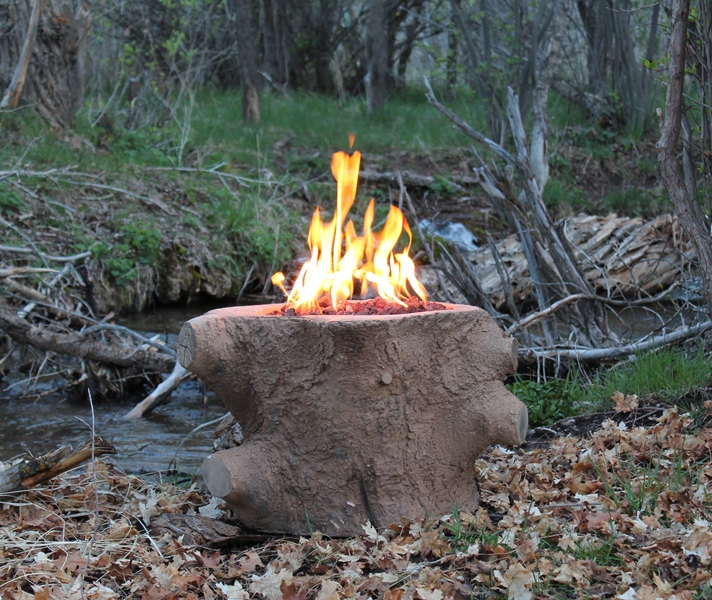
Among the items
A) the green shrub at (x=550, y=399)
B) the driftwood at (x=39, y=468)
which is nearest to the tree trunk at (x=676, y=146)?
the green shrub at (x=550, y=399)

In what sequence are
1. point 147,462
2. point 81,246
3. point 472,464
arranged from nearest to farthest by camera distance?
point 472,464, point 147,462, point 81,246

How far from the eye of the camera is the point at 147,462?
4668mm

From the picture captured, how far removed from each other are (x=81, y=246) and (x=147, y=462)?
329 centimetres

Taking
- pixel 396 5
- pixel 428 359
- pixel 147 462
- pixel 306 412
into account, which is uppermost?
pixel 396 5

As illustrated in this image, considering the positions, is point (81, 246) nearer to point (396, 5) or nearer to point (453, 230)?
point (453, 230)

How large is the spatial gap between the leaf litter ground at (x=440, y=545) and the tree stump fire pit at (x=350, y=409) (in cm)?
13

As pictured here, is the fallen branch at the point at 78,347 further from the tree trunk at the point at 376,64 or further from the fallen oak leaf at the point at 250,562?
the tree trunk at the point at 376,64

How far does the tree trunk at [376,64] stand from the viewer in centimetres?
1377

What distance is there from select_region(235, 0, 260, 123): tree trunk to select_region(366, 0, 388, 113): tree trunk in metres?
2.18

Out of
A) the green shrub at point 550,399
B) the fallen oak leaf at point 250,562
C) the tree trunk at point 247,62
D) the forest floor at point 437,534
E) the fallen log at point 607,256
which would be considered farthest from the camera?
the tree trunk at point 247,62

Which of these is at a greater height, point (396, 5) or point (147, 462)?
point (396, 5)

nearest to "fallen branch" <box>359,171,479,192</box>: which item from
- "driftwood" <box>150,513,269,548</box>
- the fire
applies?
the fire

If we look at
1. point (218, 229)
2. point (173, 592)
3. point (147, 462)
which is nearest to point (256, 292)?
point (218, 229)

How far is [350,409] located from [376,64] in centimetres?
1153
